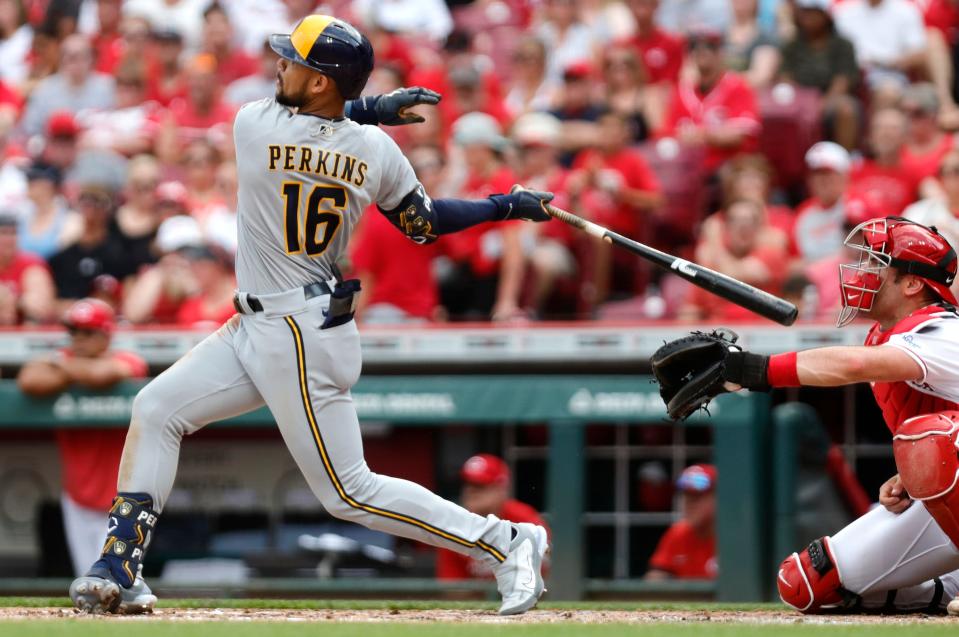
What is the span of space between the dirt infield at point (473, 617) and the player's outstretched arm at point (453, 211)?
1.26 m

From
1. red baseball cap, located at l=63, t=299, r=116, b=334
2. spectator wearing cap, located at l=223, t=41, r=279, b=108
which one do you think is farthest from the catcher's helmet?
spectator wearing cap, located at l=223, t=41, r=279, b=108

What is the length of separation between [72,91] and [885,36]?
5.75 meters

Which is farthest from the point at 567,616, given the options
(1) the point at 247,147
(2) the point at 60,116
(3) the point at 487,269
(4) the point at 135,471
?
(2) the point at 60,116

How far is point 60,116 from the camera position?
35.4ft

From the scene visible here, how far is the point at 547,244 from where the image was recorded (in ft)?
29.2

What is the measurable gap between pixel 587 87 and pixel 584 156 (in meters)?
0.65

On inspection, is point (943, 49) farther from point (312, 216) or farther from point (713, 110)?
point (312, 216)

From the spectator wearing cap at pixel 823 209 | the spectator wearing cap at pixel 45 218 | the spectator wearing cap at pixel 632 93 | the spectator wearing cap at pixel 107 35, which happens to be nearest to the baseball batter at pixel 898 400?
the spectator wearing cap at pixel 823 209

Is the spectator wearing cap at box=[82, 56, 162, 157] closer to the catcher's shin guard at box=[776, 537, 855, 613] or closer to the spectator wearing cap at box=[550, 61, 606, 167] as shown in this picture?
the spectator wearing cap at box=[550, 61, 606, 167]

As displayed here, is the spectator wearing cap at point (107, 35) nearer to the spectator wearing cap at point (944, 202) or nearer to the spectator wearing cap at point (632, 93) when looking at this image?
the spectator wearing cap at point (632, 93)

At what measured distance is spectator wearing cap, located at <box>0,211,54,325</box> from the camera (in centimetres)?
923

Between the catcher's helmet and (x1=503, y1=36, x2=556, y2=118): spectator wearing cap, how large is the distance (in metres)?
5.49

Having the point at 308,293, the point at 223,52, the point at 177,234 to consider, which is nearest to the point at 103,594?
the point at 308,293

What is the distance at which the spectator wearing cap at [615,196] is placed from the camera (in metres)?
9.07
